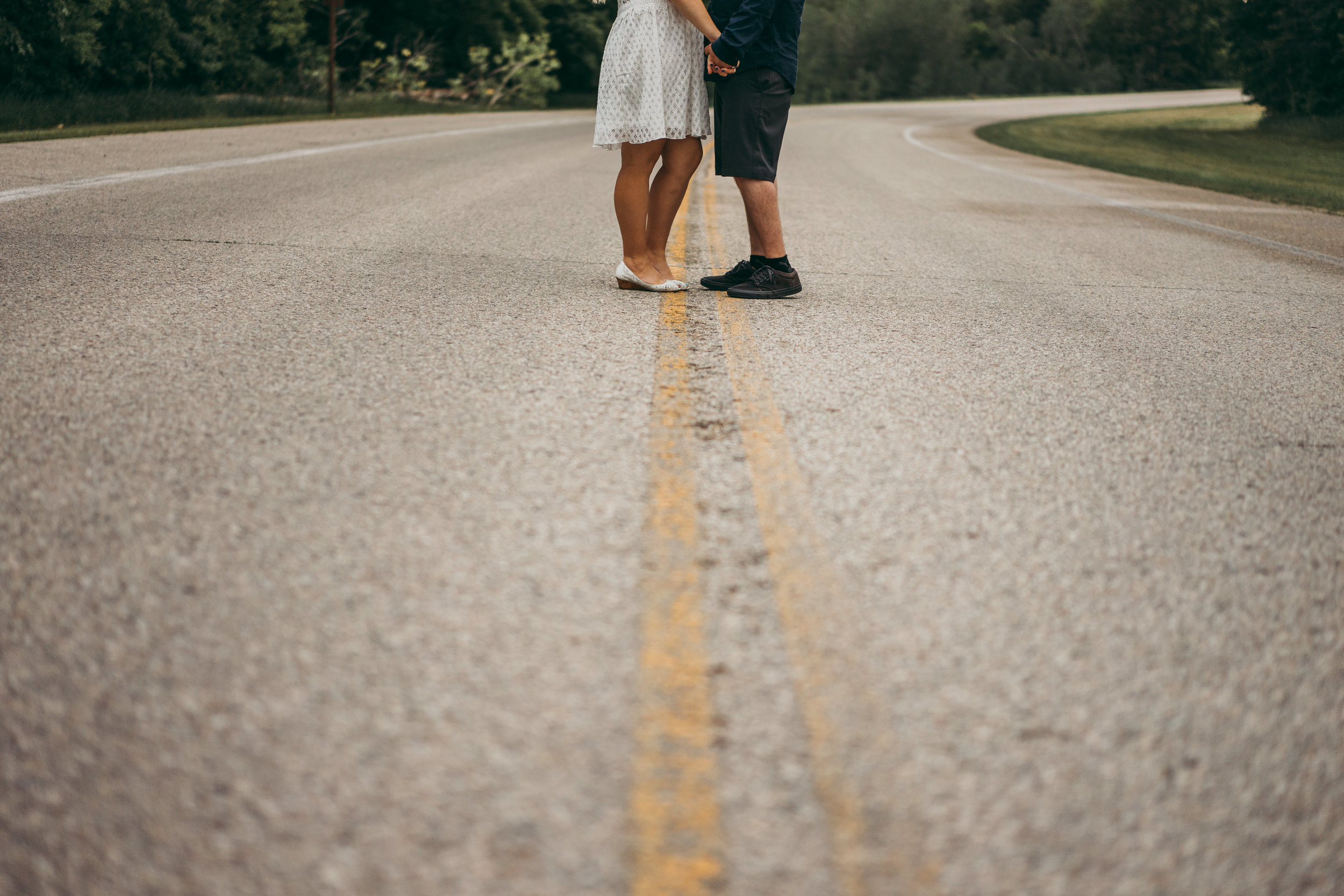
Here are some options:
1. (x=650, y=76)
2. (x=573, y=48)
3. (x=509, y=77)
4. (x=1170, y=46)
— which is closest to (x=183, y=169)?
(x=650, y=76)

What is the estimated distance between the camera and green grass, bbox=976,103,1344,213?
51.8 ft

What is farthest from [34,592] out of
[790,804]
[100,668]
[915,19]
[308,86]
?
[915,19]

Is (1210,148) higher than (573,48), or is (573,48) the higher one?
(573,48)

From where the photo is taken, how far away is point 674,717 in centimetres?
185

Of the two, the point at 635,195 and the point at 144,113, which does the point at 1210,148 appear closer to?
the point at 144,113

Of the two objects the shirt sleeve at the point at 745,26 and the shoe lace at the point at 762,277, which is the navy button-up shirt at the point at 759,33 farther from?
the shoe lace at the point at 762,277

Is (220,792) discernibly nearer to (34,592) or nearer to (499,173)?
(34,592)

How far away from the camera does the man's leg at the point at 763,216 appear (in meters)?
5.42

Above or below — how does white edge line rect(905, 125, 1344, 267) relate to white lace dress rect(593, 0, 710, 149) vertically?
below

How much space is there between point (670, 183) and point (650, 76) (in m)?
0.55

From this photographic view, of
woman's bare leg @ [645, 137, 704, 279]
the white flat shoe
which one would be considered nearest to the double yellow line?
the white flat shoe

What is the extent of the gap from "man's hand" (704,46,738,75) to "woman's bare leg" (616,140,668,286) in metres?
0.43

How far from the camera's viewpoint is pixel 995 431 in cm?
347

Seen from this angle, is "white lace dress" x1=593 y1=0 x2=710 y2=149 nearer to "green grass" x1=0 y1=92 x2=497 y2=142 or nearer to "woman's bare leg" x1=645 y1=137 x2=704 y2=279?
"woman's bare leg" x1=645 y1=137 x2=704 y2=279
